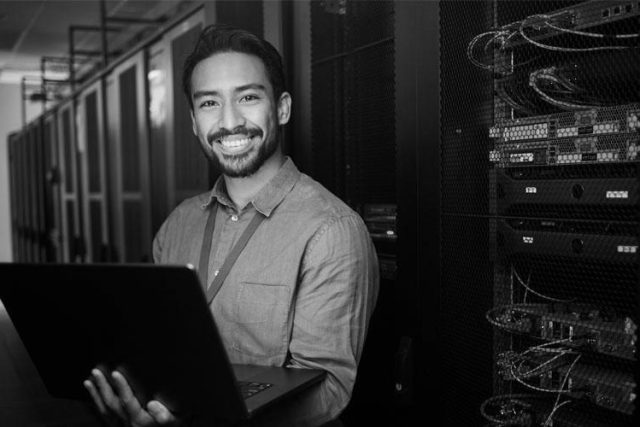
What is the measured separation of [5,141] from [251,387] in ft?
28.8

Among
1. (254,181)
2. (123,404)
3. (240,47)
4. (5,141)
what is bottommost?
(123,404)

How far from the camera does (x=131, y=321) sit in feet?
Answer: 2.77

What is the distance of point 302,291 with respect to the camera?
125cm

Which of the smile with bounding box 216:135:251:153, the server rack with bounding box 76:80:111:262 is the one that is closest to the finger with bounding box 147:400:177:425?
the smile with bounding box 216:135:251:153

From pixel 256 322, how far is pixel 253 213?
26cm

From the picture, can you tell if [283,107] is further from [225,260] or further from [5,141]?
[5,141]

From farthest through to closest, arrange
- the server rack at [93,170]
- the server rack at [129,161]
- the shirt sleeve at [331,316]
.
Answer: the server rack at [93,170] < the server rack at [129,161] < the shirt sleeve at [331,316]

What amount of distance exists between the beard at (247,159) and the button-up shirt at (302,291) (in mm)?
49

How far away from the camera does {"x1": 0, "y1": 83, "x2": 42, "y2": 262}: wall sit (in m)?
8.56

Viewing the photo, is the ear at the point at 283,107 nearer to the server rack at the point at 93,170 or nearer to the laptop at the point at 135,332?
the laptop at the point at 135,332

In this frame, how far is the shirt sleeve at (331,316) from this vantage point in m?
1.19

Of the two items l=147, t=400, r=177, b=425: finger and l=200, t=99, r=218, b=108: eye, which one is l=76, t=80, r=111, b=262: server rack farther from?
l=147, t=400, r=177, b=425: finger

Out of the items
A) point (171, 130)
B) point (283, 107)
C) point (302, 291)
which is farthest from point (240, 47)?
point (171, 130)

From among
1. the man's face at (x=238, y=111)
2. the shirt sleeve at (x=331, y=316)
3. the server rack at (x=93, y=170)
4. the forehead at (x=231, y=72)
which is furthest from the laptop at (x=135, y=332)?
the server rack at (x=93, y=170)
